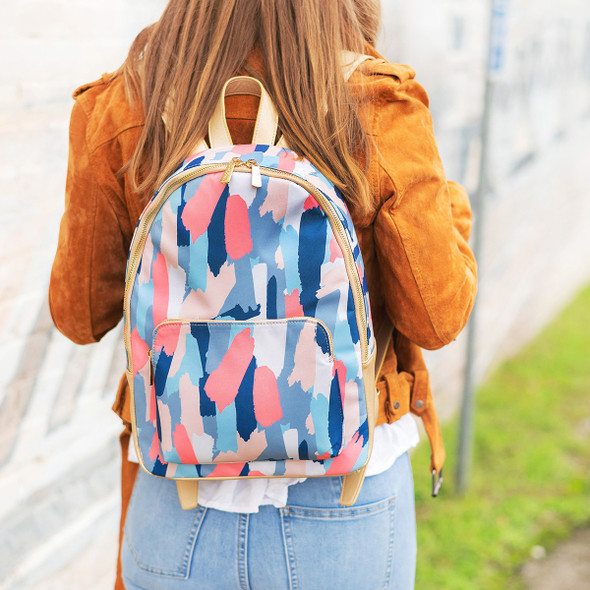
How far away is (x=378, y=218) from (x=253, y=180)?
27cm

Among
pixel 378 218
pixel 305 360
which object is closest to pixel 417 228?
pixel 378 218

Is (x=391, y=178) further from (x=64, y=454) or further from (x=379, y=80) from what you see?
(x=64, y=454)

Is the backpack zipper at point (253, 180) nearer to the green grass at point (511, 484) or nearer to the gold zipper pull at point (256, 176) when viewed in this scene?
the gold zipper pull at point (256, 176)

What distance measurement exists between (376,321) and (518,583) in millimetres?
2033

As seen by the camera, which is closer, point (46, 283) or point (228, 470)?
point (228, 470)

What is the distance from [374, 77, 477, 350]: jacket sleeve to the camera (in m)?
1.21

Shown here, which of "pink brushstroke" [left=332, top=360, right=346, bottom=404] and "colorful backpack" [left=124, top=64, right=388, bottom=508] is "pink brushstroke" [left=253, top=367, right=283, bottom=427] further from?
"pink brushstroke" [left=332, top=360, right=346, bottom=404]

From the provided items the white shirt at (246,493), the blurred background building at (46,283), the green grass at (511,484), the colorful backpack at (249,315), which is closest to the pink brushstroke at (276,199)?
the colorful backpack at (249,315)

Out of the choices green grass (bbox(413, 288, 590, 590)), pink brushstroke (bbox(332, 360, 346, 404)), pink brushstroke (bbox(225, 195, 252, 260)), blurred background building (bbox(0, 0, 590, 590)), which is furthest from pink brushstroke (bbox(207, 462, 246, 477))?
green grass (bbox(413, 288, 590, 590))

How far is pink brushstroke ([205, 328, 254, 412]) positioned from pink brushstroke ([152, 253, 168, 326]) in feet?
0.41

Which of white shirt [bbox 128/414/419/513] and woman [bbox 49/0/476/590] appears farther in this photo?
white shirt [bbox 128/414/419/513]

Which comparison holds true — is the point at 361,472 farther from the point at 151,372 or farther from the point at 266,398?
the point at 151,372

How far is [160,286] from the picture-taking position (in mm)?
1165

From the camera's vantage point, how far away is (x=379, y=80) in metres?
1.19
